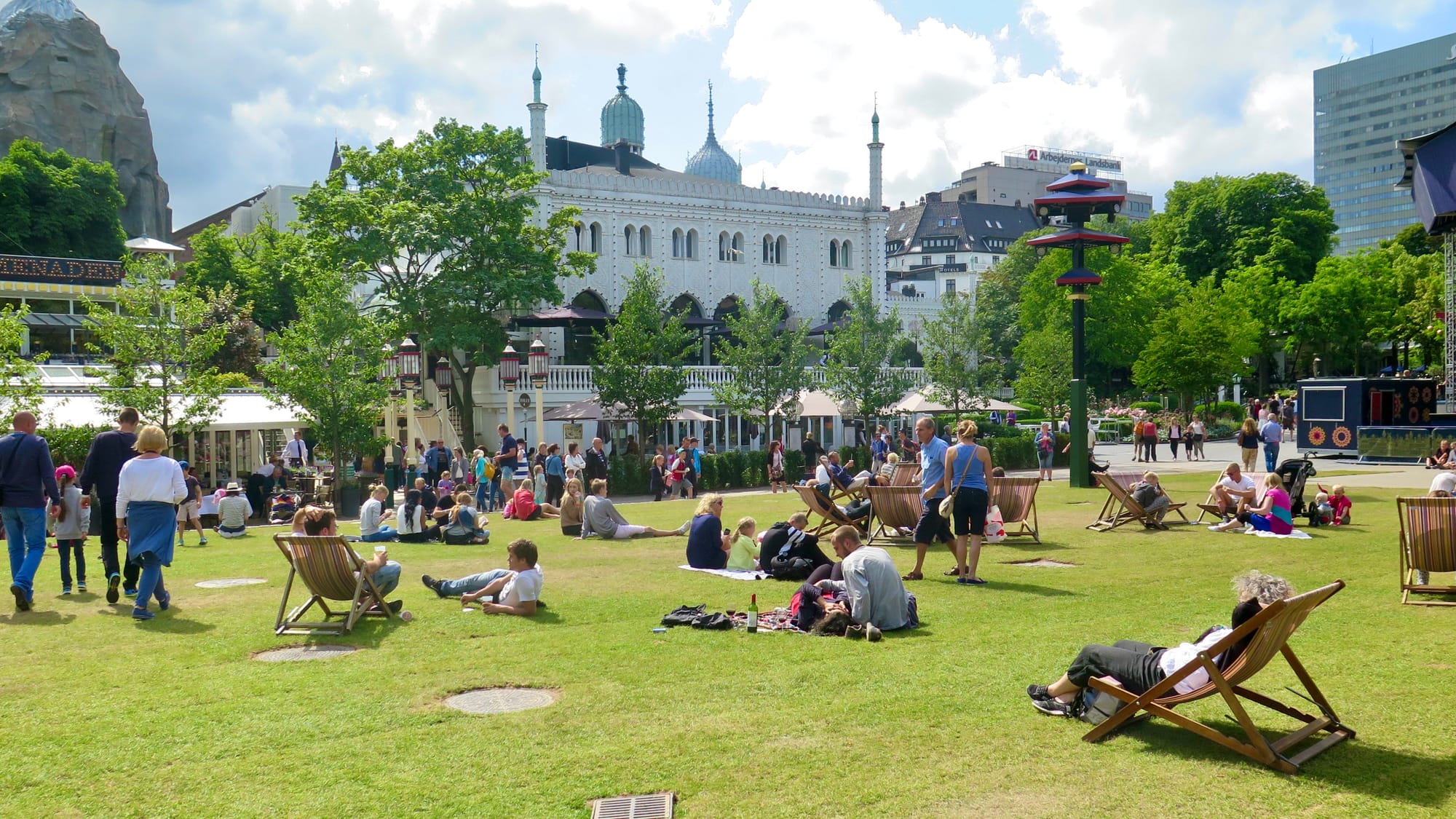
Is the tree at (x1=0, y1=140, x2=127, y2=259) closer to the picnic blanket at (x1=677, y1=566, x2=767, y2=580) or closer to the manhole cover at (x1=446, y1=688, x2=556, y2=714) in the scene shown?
the picnic blanket at (x1=677, y1=566, x2=767, y2=580)

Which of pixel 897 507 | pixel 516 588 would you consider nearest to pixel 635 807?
pixel 516 588

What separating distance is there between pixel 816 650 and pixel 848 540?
1.60m

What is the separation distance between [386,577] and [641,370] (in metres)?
25.8

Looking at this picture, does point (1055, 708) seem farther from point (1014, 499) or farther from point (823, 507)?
point (1014, 499)

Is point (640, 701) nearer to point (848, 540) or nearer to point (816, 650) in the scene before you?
point (816, 650)

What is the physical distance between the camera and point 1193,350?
52.2 meters

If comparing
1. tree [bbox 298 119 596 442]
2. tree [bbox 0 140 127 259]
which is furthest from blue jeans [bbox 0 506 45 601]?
tree [bbox 0 140 127 259]

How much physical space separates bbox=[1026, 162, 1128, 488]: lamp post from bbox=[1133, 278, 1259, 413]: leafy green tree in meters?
28.7

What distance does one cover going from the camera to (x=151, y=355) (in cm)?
2714

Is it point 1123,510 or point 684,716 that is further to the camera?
point 1123,510

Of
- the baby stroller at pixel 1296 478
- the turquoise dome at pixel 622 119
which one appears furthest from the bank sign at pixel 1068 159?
the baby stroller at pixel 1296 478

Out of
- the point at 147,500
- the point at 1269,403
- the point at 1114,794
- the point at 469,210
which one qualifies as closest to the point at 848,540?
the point at 1114,794

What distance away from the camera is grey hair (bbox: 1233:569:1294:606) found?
5.93 metres

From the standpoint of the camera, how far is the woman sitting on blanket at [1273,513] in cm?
1547
